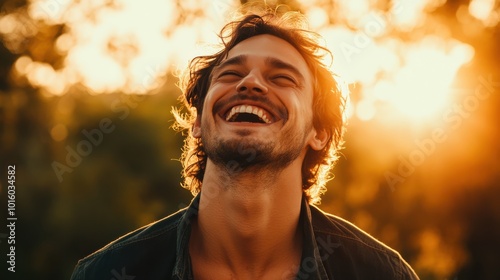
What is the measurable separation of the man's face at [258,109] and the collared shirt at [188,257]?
1.81 feet

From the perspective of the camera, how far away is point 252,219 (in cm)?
429

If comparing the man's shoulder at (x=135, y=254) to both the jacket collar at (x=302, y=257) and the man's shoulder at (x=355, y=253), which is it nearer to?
the jacket collar at (x=302, y=257)

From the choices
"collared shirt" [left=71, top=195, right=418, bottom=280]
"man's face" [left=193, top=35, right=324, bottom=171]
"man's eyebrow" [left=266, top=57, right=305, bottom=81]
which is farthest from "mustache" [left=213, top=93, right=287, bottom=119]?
"collared shirt" [left=71, top=195, right=418, bottom=280]

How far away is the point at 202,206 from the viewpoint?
14.4 feet

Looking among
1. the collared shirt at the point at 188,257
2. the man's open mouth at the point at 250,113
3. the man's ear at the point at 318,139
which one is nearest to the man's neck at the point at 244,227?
the collared shirt at the point at 188,257

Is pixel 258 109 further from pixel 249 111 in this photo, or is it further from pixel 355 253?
pixel 355 253

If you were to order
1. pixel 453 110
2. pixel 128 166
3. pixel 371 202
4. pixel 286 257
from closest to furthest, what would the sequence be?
pixel 286 257, pixel 453 110, pixel 371 202, pixel 128 166

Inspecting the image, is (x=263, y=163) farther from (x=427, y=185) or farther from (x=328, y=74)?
(x=427, y=185)

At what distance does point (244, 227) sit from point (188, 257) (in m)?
0.42

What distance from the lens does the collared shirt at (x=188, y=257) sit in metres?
4.18

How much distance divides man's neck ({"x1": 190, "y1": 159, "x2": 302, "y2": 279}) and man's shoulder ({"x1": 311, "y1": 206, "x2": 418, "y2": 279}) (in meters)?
0.23

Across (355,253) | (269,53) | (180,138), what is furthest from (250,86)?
(180,138)

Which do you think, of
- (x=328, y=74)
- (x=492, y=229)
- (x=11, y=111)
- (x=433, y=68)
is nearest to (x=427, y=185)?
(x=492, y=229)

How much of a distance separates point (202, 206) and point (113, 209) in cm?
1717
